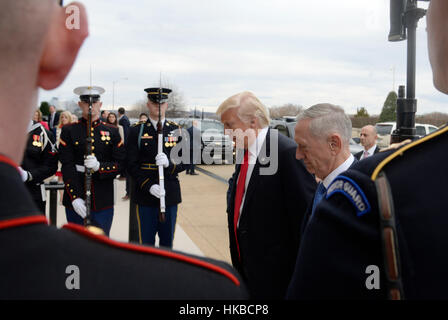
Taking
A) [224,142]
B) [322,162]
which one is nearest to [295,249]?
[322,162]

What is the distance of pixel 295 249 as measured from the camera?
2867 millimetres

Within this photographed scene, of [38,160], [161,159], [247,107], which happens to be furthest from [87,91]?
[247,107]

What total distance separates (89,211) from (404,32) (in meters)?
3.90

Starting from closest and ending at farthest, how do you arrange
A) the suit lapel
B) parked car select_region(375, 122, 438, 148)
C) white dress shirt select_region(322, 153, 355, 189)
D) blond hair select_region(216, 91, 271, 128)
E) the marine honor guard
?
white dress shirt select_region(322, 153, 355, 189) < the suit lapel < blond hair select_region(216, 91, 271, 128) < the marine honor guard < parked car select_region(375, 122, 438, 148)

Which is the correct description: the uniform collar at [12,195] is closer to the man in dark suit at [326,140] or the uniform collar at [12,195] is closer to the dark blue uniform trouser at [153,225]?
the man in dark suit at [326,140]

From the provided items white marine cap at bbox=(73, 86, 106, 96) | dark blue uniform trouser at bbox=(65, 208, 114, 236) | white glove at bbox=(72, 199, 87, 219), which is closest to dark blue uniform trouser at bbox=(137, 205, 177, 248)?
dark blue uniform trouser at bbox=(65, 208, 114, 236)

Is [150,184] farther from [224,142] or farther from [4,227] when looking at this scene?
[224,142]

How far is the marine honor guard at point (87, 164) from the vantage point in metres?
4.68

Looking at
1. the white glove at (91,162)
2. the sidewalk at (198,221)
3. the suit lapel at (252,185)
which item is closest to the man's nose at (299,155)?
the suit lapel at (252,185)

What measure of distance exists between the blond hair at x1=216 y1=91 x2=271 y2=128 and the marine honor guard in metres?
2.05

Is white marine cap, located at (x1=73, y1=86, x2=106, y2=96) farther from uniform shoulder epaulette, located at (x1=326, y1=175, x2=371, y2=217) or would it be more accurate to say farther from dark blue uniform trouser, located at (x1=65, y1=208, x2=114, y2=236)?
uniform shoulder epaulette, located at (x1=326, y1=175, x2=371, y2=217)

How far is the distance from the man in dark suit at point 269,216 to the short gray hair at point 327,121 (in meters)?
0.36

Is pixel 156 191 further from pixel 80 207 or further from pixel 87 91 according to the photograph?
pixel 87 91

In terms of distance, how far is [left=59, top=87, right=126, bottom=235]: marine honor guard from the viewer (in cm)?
468
